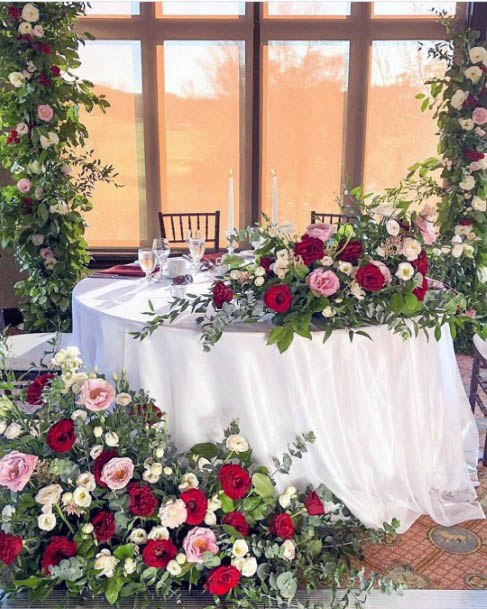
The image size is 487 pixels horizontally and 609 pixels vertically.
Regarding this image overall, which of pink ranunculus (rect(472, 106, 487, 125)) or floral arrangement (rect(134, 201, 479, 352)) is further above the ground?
pink ranunculus (rect(472, 106, 487, 125))

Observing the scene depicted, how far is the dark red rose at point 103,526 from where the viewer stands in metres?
1.77

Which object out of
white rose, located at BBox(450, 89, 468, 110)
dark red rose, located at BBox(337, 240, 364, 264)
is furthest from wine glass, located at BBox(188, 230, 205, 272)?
white rose, located at BBox(450, 89, 468, 110)

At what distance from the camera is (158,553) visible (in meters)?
1.79

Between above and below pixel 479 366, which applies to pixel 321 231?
above

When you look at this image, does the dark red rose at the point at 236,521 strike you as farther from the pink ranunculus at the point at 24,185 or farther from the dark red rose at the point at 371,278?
the pink ranunculus at the point at 24,185

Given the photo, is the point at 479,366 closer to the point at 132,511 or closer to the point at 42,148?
the point at 132,511

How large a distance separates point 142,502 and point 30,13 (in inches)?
118

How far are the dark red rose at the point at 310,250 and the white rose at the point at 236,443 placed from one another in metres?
0.61

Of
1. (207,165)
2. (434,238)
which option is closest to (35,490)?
(434,238)

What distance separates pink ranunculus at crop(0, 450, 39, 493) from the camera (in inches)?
68.1

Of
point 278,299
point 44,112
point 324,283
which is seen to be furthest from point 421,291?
point 44,112

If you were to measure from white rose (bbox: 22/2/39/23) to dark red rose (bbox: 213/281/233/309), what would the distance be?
2392 millimetres

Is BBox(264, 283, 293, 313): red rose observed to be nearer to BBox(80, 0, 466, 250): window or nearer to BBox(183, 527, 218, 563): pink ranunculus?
BBox(183, 527, 218, 563): pink ranunculus

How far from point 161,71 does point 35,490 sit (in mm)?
3983
